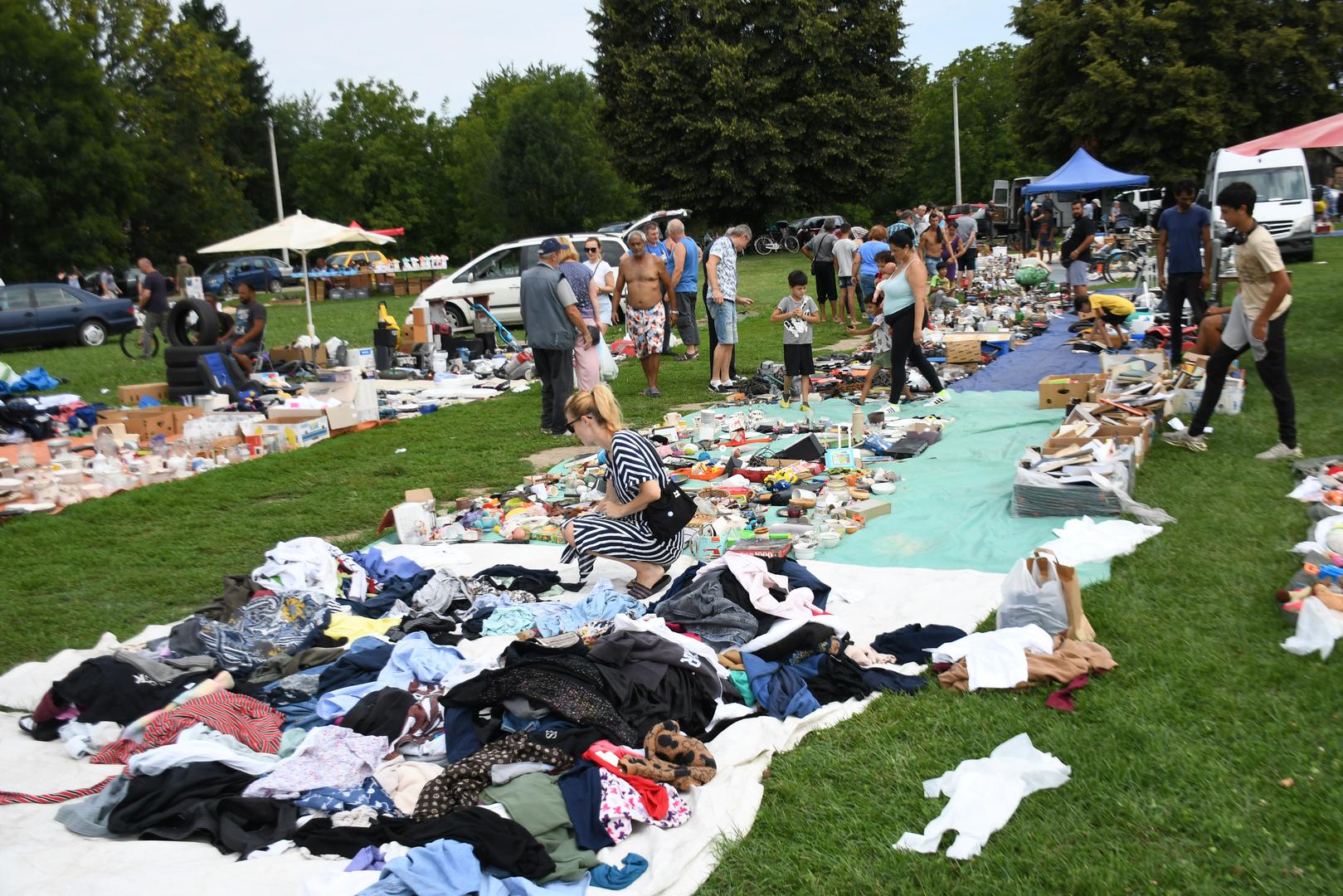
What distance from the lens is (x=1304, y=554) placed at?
574 cm

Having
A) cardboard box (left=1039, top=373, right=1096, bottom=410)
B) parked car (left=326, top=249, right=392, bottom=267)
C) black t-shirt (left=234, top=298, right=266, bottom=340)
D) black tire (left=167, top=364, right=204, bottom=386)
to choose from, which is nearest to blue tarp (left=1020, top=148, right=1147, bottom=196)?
cardboard box (left=1039, top=373, right=1096, bottom=410)

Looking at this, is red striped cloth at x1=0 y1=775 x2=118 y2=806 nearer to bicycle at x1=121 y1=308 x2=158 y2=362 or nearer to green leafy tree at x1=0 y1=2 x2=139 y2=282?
bicycle at x1=121 y1=308 x2=158 y2=362

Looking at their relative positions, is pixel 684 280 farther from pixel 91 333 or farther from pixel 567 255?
pixel 91 333

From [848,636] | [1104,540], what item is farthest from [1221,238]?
[848,636]

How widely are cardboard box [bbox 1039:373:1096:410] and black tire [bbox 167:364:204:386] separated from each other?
9.87 meters

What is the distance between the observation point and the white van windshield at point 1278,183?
22.1m

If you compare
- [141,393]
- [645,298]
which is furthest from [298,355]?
[645,298]

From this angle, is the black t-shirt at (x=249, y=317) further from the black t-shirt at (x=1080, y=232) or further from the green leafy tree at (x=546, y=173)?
the green leafy tree at (x=546, y=173)

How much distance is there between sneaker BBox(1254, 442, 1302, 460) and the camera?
7.70m

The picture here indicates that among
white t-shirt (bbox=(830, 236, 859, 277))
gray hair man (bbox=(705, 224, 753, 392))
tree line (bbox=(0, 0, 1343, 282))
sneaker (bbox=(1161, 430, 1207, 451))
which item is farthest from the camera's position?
tree line (bbox=(0, 0, 1343, 282))

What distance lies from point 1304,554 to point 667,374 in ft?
31.7

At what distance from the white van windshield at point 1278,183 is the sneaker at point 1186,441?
54.4 feet

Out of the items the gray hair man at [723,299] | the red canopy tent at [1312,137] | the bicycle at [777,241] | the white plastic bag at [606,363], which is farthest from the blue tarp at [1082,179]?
the white plastic bag at [606,363]

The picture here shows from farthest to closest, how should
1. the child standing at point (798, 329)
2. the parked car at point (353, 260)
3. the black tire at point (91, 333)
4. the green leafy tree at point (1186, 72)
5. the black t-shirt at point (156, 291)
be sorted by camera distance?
the parked car at point (353, 260) < the green leafy tree at point (1186, 72) < the black tire at point (91, 333) < the black t-shirt at point (156, 291) < the child standing at point (798, 329)
